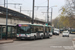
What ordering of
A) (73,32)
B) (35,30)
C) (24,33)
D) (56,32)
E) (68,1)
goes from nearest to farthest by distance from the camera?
(24,33) < (35,30) < (68,1) < (56,32) < (73,32)

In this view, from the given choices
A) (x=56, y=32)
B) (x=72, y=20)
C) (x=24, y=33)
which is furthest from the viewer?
(x=56, y=32)

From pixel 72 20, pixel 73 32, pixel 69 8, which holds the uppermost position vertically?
pixel 69 8

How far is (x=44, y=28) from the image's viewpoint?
97.6 ft

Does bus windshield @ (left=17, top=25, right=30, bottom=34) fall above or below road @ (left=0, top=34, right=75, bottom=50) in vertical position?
above

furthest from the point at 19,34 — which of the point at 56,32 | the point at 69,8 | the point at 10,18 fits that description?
the point at 56,32

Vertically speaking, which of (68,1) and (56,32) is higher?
(68,1)

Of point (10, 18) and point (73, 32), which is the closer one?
point (10, 18)

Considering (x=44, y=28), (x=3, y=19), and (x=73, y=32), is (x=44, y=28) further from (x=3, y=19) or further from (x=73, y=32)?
(x=73, y=32)

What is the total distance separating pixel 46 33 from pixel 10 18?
26.2ft

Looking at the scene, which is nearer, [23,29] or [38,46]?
[38,46]

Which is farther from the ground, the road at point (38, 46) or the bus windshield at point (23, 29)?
the bus windshield at point (23, 29)

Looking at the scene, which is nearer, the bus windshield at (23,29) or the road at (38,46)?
the road at (38,46)

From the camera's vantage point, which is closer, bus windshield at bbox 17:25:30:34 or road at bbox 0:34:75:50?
road at bbox 0:34:75:50

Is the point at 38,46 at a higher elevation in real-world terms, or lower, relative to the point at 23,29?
lower
